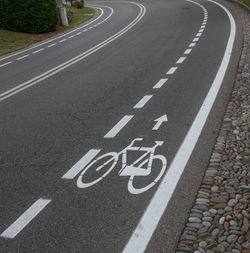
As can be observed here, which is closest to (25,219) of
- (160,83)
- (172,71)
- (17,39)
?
(160,83)

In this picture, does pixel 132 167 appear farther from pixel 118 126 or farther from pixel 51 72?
pixel 51 72

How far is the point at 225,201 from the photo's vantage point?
13.3 feet

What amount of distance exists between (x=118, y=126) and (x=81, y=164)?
1.43 metres

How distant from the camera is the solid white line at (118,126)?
6.06 meters

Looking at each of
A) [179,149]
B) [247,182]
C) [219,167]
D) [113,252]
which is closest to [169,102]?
[179,149]

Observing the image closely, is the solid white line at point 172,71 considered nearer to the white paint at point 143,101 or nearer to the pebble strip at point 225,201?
the white paint at point 143,101

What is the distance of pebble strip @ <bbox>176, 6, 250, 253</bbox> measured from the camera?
135 inches

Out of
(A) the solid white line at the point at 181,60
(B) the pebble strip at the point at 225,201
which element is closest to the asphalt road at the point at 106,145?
(A) the solid white line at the point at 181,60

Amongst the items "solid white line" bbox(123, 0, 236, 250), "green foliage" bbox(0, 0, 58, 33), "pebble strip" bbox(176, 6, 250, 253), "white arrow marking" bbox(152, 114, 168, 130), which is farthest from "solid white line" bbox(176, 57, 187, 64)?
"green foliage" bbox(0, 0, 58, 33)

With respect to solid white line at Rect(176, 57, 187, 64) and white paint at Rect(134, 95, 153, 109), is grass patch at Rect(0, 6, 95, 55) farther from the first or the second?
white paint at Rect(134, 95, 153, 109)

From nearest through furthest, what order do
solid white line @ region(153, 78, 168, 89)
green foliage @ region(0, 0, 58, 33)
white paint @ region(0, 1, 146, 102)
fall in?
solid white line @ region(153, 78, 168, 89)
white paint @ region(0, 1, 146, 102)
green foliage @ region(0, 0, 58, 33)

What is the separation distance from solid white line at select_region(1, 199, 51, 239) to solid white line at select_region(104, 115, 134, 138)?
1949mm

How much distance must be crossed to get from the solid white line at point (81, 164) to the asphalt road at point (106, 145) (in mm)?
15

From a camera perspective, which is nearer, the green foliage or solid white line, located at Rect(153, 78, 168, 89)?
solid white line, located at Rect(153, 78, 168, 89)
